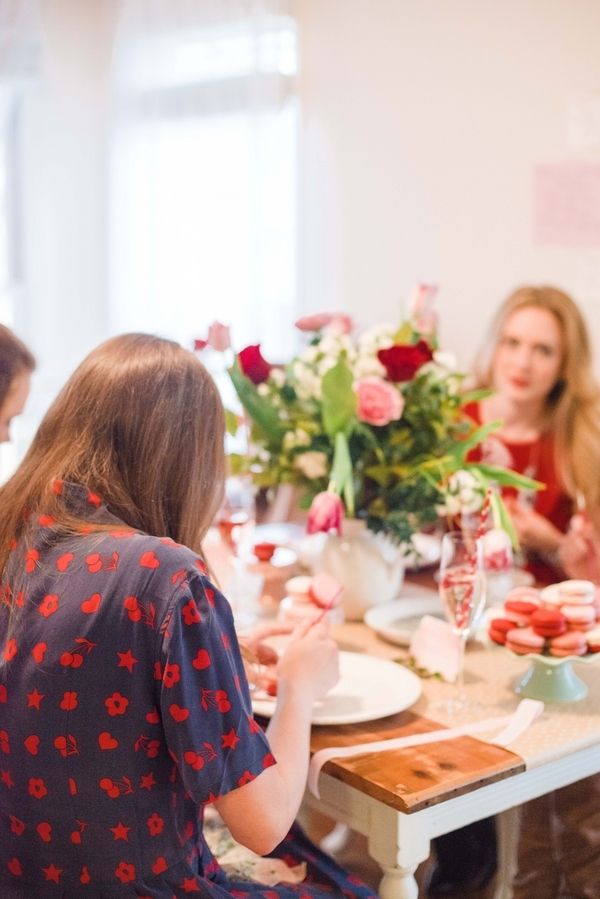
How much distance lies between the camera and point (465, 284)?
3445 mm

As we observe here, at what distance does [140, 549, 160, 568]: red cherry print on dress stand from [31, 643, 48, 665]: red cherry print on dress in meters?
0.14

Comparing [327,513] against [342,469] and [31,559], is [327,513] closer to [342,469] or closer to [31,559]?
[342,469]

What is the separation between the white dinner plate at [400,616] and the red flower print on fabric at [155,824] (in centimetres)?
74

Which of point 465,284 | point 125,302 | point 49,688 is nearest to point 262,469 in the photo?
point 49,688

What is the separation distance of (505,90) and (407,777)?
247 cm

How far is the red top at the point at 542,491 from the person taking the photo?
8.96 ft

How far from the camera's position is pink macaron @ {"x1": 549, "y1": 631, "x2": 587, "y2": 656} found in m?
1.57

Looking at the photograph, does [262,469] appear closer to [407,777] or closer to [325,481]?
[325,481]

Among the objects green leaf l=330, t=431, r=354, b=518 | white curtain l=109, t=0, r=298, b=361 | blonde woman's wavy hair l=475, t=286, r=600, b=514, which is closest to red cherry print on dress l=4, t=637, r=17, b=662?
green leaf l=330, t=431, r=354, b=518

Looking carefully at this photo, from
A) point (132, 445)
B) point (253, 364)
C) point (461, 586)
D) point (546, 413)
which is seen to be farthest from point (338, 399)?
point (546, 413)

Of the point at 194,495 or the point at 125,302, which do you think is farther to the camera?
the point at 125,302

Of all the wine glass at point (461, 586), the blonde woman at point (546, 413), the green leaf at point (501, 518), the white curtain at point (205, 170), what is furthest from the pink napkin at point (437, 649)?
the white curtain at point (205, 170)

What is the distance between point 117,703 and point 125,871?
0.19 metres

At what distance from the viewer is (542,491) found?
288cm
